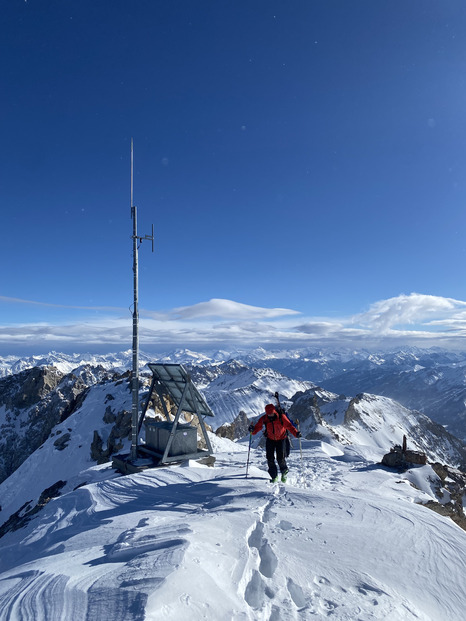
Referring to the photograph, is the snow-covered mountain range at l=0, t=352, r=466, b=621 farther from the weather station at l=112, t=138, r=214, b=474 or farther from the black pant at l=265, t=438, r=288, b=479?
the weather station at l=112, t=138, r=214, b=474

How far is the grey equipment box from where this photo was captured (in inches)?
570

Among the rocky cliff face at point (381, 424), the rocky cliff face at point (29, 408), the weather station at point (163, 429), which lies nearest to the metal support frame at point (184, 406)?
the weather station at point (163, 429)

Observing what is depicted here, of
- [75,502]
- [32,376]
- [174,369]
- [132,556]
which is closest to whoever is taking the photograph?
[132,556]

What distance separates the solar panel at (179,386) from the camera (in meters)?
15.1

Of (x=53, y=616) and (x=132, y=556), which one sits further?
(x=132, y=556)

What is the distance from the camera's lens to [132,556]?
4.99 meters

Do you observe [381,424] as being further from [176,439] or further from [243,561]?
[243,561]

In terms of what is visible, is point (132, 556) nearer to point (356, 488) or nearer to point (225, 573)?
point (225, 573)

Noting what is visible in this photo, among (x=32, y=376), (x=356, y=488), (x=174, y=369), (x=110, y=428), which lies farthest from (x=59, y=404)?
(x=356, y=488)

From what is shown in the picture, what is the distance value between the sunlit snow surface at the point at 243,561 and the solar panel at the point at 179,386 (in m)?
6.28

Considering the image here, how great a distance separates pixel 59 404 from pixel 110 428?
189ft

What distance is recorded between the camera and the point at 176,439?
47.5 feet

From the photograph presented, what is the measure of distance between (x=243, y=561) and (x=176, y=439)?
10.3 metres

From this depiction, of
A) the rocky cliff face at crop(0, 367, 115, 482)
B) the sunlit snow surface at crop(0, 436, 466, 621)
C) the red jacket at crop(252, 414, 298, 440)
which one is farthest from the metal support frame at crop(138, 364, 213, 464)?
the rocky cliff face at crop(0, 367, 115, 482)
